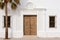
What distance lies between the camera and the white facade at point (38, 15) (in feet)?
76.6

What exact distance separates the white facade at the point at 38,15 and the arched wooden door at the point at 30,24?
507 millimetres

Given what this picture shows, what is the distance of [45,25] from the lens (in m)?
23.5

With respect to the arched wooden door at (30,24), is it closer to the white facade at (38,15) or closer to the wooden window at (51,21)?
the white facade at (38,15)

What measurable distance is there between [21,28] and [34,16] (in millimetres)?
2036

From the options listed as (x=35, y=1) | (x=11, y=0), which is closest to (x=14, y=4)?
(x=11, y=0)

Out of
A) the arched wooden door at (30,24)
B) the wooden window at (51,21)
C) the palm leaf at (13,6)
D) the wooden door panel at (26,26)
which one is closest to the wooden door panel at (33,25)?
the arched wooden door at (30,24)

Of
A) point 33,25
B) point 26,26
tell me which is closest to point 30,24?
point 33,25

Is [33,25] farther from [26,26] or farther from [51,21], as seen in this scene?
[51,21]

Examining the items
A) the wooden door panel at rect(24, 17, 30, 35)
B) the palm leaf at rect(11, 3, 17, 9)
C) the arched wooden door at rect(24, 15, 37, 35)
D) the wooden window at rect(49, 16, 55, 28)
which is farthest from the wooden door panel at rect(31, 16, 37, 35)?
the palm leaf at rect(11, 3, 17, 9)

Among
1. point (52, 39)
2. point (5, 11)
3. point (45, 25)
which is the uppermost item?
point (5, 11)

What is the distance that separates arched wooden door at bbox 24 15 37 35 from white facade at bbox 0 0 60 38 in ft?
1.66

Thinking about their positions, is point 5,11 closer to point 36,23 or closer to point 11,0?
point 11,0

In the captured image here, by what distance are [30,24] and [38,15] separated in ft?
4.80

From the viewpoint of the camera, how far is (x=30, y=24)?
78.7ft
